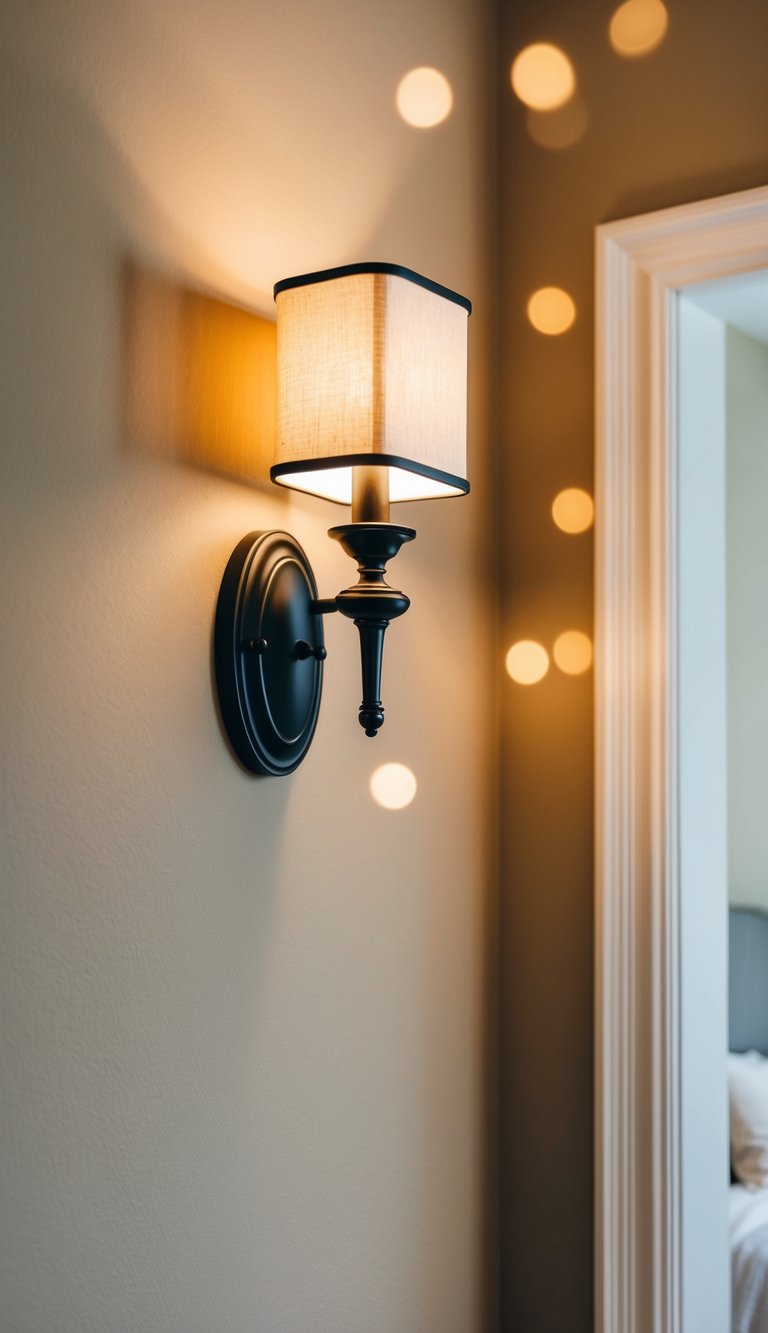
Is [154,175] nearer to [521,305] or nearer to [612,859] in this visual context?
[521,305]

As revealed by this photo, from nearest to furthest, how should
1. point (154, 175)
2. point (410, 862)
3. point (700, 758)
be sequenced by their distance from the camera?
1. point (154, 175)
2. point (410, 862)
3. point (700, 758)

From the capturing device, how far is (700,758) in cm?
148

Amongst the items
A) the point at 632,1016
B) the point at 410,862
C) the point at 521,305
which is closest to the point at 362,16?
the point at 521,305

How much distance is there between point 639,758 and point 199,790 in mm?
626

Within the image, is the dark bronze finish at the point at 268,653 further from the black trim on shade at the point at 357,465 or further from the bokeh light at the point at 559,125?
the bokeh light at the point at 559,125

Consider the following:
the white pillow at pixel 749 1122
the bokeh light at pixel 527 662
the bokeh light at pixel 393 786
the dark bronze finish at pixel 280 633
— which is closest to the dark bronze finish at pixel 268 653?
the dark bronze finish at pixel 280 633

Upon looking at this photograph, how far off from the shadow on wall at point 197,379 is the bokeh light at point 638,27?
2.28ft

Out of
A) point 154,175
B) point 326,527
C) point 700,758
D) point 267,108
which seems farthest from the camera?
point 700,758

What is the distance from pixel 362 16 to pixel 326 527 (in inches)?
23.1

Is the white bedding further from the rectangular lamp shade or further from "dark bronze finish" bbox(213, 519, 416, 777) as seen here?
the rectangular lamp shade

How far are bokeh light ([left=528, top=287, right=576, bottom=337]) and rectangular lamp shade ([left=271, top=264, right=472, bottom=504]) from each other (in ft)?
1.53

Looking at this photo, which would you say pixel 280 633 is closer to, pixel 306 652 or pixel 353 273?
pixel 306 652

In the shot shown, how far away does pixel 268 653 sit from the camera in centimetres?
109

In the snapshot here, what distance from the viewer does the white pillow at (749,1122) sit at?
2.66 metres
